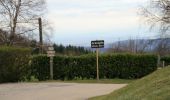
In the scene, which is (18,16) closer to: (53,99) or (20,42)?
(20,42)

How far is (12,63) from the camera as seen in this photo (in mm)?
31250

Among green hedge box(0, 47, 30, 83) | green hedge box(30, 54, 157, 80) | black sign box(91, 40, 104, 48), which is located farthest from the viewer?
green hedge box(30, 54, 157, 80)

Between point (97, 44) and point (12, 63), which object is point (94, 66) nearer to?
point (97, 44)

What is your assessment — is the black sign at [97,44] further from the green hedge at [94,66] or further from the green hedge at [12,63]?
the green hedge at [94,66]

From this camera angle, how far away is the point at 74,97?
19500mm

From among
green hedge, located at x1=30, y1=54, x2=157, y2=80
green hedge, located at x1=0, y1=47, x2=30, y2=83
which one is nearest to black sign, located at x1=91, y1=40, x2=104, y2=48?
green hedge, located at x1=0, y1=47, x2=30, y2=83

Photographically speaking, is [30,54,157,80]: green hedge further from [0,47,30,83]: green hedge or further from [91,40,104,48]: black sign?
[91,40,104,48]: black sign

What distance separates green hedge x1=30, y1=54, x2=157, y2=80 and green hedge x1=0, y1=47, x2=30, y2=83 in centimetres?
207

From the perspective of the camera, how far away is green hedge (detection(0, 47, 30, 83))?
3089 centimetres

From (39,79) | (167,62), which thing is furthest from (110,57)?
(167,62)

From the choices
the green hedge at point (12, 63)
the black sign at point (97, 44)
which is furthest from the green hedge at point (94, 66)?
the black sign at point (97, 44)

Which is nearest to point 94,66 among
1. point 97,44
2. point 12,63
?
point 97,44

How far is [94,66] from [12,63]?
6.72m

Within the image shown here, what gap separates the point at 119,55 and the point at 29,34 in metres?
18.4
